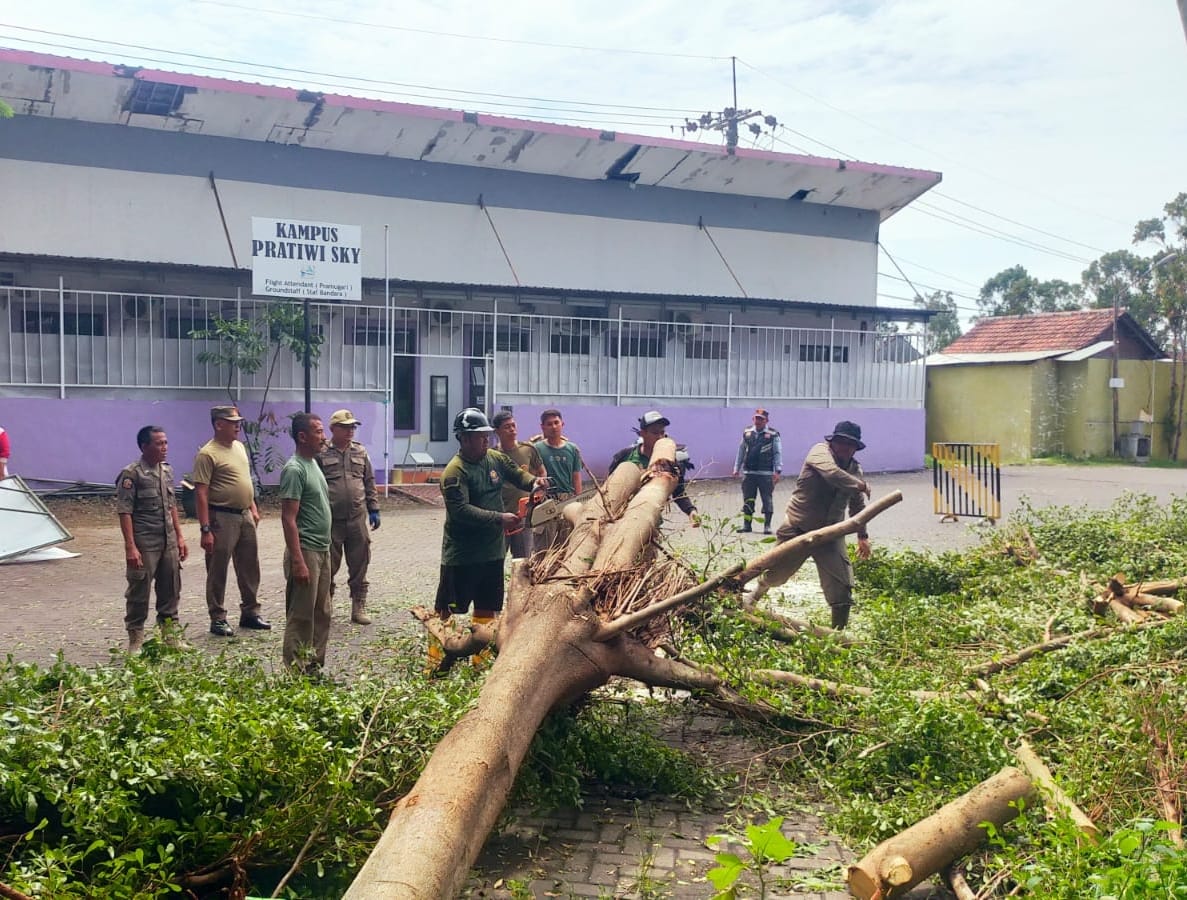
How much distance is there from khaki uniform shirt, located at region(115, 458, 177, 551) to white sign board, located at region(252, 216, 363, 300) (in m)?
8.34

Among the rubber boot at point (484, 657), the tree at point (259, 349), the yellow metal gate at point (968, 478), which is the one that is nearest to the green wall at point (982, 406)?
the yellow metal gate at point (968, 478)

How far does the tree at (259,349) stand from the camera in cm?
1730

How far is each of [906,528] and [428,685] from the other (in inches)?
442

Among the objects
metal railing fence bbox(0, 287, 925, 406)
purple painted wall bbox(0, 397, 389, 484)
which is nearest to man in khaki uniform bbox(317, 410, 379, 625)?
purple painted wall bbox(0, 397, 389, 484)

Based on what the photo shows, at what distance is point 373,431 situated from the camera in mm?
18375

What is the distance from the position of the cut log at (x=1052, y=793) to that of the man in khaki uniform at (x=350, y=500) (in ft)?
16.7

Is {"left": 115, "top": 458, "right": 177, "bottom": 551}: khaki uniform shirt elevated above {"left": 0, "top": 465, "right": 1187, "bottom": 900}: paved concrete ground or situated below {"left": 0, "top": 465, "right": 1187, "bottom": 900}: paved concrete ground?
above

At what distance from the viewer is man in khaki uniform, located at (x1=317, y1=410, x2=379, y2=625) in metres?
8.36

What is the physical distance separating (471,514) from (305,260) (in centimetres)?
993

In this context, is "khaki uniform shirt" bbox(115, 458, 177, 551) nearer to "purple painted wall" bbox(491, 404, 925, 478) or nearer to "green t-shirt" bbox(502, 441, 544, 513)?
"green t-shirt" bbox(502, 441, 544, 513)

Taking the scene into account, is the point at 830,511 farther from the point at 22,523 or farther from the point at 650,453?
the point at 22,523

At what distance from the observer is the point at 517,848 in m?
4.41

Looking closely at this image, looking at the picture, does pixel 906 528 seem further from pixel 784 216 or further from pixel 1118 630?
pixel 784 216

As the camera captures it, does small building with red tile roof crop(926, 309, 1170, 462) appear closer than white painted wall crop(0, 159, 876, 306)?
No
